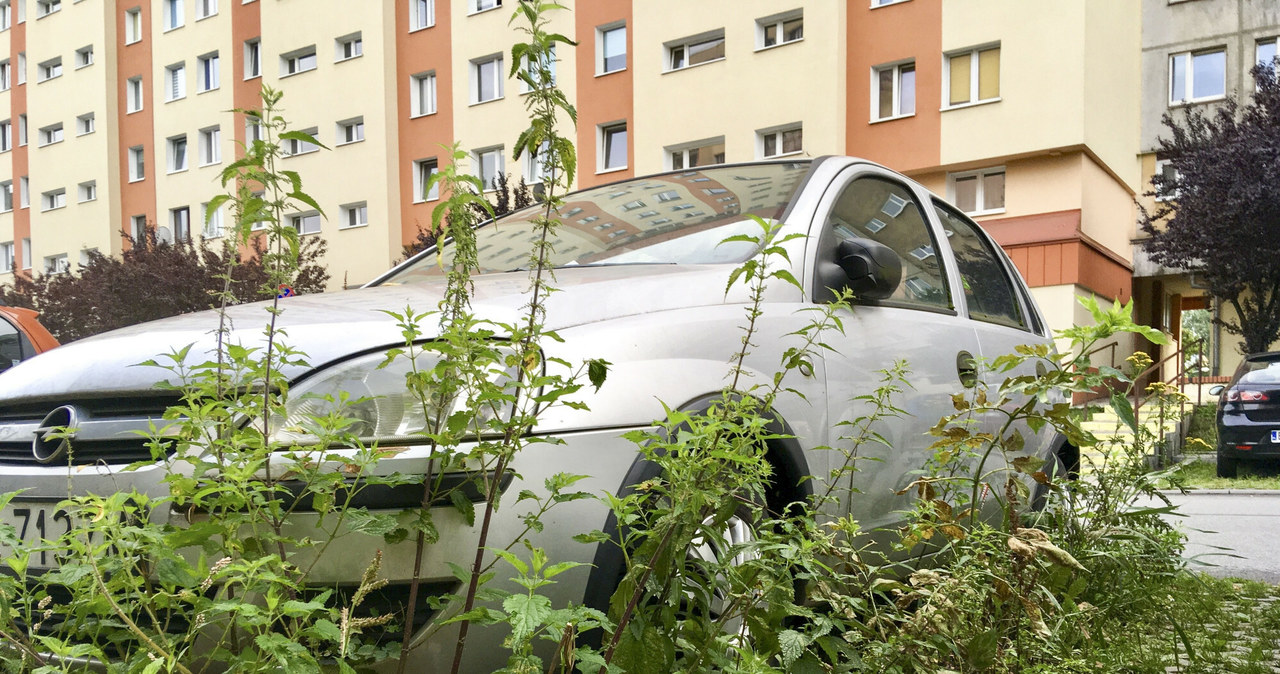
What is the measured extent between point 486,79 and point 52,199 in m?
24.2

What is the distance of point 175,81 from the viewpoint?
40.1m

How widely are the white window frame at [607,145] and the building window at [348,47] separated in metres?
9.34

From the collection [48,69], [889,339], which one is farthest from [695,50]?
[48,69]

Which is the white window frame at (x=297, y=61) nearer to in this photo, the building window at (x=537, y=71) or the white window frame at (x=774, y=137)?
the white window frame at (x=774, y=137)

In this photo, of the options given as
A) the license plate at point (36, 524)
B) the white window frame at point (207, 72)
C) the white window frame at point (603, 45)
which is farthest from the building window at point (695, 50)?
the license plate at point (36, 524)

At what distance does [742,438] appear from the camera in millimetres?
2066

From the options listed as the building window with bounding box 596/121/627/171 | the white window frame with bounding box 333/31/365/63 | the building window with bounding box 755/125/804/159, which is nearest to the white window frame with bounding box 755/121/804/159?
the building window with bounding box 755/125/804/159

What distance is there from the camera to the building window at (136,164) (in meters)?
41.2

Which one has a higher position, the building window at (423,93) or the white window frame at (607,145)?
the building window at (423,93)

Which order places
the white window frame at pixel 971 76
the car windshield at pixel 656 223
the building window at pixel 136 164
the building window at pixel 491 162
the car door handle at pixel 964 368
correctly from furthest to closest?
the building window at pixel 136 164, the building window at pixel 491 162, the white window frame at pixel 971 76, the car door handle at pixel 964 368, the car windshield at pixel 656 223

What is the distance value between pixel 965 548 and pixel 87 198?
46894 mm

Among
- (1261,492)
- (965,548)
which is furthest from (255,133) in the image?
(1261,492)

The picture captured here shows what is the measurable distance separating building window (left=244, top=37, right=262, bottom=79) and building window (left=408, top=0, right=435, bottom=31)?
6.96m

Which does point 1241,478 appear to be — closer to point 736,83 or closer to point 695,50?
point 736,83
